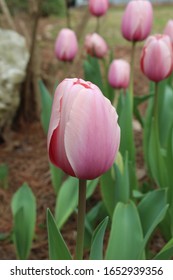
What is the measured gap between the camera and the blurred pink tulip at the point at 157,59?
1.62m

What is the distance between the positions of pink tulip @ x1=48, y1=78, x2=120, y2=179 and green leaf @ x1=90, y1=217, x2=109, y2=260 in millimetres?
173

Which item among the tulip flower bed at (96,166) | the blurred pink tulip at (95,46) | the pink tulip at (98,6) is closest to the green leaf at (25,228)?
the tulip flower bed at (96,166)

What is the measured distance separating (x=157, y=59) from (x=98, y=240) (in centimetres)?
65

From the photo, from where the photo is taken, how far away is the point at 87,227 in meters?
1.77

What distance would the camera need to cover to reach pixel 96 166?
978mm

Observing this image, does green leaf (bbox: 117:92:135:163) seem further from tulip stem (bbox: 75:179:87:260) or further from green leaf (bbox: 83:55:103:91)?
tulip stem (bbox: 75:179:87:260)

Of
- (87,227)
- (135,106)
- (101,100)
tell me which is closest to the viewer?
(101,100)

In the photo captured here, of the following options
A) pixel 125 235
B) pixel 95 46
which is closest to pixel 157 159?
pixel 125 235

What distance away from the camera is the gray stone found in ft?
9.32

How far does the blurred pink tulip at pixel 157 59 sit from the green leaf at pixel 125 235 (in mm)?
445

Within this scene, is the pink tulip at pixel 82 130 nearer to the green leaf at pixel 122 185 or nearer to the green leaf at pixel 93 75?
the green leaf at pixel 122 185
